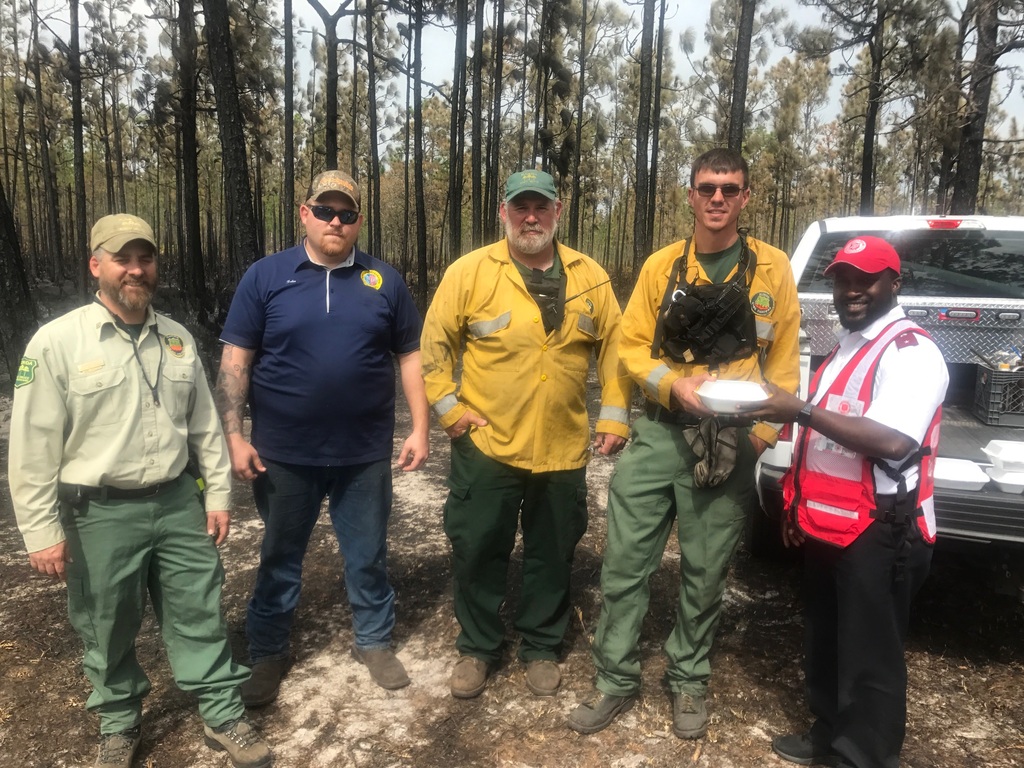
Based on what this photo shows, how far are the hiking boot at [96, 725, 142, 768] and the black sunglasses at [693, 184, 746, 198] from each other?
292cm

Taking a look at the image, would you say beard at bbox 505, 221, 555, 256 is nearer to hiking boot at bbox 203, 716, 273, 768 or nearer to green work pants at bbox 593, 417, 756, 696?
green work pants at bbox 593, 417, 756, 696

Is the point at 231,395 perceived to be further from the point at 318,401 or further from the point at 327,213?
the point at 327,213

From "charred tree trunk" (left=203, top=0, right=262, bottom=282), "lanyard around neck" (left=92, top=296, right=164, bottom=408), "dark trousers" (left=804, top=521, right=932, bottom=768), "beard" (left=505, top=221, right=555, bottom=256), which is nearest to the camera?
"dark trousers" (left=804, top=521, right=932, bottom=768)

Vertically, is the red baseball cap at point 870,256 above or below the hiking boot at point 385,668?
above

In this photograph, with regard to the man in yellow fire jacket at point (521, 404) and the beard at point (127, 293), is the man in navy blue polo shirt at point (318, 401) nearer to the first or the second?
the man in yellow fire jacket at point (521, 404)

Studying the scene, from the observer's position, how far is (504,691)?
327cm

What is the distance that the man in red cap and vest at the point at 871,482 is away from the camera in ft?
7.47

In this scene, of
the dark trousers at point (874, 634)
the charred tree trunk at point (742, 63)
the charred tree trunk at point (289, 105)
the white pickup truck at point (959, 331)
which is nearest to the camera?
the dark trousers at point (874, 634)

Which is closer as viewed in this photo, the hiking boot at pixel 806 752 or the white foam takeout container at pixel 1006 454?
the hiking boot at pixel 806 752

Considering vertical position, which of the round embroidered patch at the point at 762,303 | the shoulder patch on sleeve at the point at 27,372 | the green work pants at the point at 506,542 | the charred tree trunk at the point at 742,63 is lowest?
the green work pants at the point at 506,542

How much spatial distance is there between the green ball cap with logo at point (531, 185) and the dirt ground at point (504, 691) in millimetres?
2168

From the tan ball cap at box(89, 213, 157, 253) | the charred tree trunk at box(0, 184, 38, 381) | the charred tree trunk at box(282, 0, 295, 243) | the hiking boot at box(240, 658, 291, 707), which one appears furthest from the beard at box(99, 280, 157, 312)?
the charred tree trunk at box(282, 0, 295, 243)

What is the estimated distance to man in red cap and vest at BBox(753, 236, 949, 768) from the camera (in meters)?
2.28

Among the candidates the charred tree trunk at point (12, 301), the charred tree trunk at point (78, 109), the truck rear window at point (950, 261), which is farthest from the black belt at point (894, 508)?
the charred tree trunk at point (78, 109)
